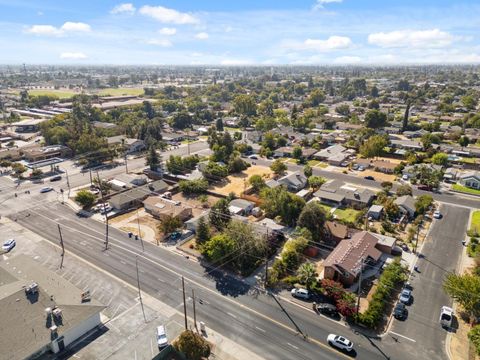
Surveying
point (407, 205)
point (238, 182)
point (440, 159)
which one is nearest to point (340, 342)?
point (407, 205)

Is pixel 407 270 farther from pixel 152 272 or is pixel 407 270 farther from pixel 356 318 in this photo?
pixel 152 272

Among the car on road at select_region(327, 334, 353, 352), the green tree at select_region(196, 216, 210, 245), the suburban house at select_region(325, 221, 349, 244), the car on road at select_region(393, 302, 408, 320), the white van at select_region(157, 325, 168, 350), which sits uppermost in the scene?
the green tree at select_region(196, 216, 210, 245)

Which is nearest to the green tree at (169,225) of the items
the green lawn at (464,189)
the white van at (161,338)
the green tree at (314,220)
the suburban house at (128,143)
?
the green tree at (314,220)

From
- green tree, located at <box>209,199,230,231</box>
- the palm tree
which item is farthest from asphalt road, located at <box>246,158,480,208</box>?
the palm tree

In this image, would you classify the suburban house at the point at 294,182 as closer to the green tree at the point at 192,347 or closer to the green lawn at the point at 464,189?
the green lawn at the point at 464,189

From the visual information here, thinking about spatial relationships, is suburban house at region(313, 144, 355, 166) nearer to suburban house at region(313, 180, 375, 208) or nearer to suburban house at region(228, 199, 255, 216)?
suburban house at region(313, 180, 375, 208)

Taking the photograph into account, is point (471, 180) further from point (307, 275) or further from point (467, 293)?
point (307, 275)

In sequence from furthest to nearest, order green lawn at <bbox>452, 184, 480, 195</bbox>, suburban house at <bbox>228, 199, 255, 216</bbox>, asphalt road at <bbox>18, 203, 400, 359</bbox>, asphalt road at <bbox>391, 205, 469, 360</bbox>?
1. green lawn at <bbox>452, 184, 480, 195</bbox>
2. suburban house at <bbox>228, 199, 255, 216</bbox>
3. asphalt road at <bbox>391, 205, 469, 360</bbox>
4. asphalt road at <bbox>18, 203, 400, 359</bbox>
